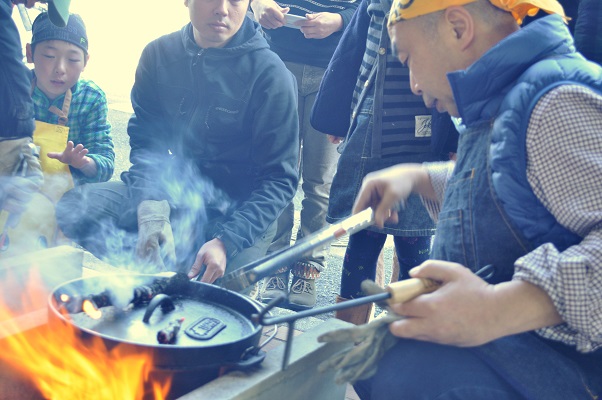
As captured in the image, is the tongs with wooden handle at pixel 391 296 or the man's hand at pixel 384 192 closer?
the tongs with wooden handle at pixel 391 296

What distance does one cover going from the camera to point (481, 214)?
1.92 meters

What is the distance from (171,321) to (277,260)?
0.45 m

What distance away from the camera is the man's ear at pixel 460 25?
6.59ft

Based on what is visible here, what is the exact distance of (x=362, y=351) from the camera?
1755 mm

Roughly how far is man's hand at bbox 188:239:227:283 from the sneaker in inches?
42.9

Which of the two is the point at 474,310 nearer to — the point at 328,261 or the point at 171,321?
the point at 171,321

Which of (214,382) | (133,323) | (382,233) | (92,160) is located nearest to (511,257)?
(214,382)

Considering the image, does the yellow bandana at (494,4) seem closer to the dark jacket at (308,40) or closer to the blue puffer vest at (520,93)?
the blue puffer vest at (520,93)

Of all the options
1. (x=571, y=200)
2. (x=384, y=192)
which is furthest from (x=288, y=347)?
(x=571, y=200)

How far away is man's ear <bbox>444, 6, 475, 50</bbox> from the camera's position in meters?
2.01

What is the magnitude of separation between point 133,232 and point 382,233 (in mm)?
1318

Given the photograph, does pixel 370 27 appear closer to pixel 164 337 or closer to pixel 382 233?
pixel 382 233

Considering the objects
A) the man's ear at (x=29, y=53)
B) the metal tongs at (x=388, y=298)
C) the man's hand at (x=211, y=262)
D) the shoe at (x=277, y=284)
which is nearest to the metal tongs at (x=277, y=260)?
the metal tongs at (x=388, y=298)

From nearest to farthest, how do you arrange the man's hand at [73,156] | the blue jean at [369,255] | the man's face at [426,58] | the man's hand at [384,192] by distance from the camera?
the man's face at [426,58] → the man's hand at [384,192] → the blue jean at [369,255] → the man's hand at [73,156]
